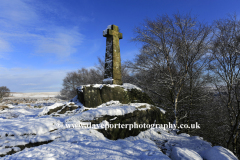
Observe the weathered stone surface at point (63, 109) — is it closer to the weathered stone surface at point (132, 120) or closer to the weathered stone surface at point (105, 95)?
the weathered stone surface at point (105, 95)

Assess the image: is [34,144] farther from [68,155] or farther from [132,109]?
[132,109]

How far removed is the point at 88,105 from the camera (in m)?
7.14

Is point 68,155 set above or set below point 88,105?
below

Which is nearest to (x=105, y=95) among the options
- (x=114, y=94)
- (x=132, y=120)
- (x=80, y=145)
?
(x=114, y=94)

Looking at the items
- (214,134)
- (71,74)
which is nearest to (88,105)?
(214,134)

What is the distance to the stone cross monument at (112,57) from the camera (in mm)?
8562

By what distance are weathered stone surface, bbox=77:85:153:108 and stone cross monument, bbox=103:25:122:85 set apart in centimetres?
91

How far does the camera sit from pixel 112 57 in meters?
8.61

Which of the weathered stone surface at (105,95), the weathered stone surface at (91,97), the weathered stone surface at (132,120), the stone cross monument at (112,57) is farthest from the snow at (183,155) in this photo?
the stone cross monument at (112,57)

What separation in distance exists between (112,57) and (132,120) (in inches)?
175

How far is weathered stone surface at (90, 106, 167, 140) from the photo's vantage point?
5.13 meters

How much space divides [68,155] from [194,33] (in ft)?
29.5

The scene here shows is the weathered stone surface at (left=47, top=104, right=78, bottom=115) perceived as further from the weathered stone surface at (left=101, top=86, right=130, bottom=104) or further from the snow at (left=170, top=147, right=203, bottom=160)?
the snow at (left=170, top=147, right=203, bottom=160)

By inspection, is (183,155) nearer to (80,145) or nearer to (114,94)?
(80,145)
